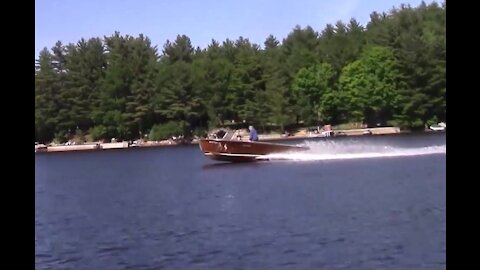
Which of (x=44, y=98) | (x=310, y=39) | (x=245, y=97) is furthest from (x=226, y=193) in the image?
(x=310, y=39)

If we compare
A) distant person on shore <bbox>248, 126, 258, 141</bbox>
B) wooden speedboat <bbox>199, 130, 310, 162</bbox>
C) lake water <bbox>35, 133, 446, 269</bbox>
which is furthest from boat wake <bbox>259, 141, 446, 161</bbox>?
distant person on shore <bbox>248, 126, 258, 141</bbox>

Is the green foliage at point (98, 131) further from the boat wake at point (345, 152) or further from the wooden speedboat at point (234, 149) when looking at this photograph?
the boat wake at point (345, 152)

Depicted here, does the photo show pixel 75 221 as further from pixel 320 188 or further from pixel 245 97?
pixel 245 97

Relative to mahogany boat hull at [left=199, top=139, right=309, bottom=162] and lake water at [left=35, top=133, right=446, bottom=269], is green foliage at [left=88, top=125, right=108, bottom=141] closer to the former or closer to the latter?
lake water at [left=35, top=133, right=446, bottom=269]

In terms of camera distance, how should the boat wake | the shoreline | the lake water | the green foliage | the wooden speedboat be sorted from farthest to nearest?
the green foliage
the shoreline
the boat wake
the wooden speedboat
the lake water

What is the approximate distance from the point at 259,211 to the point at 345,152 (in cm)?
1047

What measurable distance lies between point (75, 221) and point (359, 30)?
1731 cm

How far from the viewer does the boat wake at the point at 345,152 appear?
22078 mm

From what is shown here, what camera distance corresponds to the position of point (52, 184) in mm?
20297

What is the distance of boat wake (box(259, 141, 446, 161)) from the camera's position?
22.1m

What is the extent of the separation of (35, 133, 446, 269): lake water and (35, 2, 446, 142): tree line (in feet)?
4.40

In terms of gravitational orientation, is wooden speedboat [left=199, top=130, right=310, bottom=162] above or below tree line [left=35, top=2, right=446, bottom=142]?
below

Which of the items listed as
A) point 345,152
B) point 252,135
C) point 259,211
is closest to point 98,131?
point 252,135

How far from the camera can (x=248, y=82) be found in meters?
24.5
